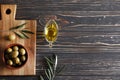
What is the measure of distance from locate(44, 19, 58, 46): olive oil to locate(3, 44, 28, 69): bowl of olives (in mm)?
131

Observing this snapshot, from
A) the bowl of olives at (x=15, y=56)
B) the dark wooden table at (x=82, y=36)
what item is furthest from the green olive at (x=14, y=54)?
the dark wooden table at (x=82, y=36)

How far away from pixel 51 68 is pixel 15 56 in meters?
0.20

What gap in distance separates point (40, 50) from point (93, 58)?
27cm

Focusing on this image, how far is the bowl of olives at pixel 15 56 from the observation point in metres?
1.51

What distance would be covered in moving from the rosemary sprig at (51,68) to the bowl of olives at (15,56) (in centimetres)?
12

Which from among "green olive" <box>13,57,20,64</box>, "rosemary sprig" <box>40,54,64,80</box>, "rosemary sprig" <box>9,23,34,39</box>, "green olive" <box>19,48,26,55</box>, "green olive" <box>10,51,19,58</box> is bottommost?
"rosemary sprig" <box>40,54,64,80</box>

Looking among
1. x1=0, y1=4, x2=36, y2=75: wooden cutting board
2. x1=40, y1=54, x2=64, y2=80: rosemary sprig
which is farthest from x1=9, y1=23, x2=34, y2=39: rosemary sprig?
x1=40, y1=54, x2=64, y2=80: rosemary sprig

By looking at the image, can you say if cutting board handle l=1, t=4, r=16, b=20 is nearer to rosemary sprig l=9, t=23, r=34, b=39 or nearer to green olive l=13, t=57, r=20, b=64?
rosemary sprig l=9, t=23, r=34, b=39

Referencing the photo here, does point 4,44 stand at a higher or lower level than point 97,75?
higher

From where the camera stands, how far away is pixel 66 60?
160cm

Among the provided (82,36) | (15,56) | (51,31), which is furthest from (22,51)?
(82,36)

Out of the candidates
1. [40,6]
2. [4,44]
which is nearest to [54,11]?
[40,6]

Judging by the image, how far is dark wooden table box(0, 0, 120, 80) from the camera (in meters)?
1.60

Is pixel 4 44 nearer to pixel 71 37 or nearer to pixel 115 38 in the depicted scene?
Result: pixel 71 37
